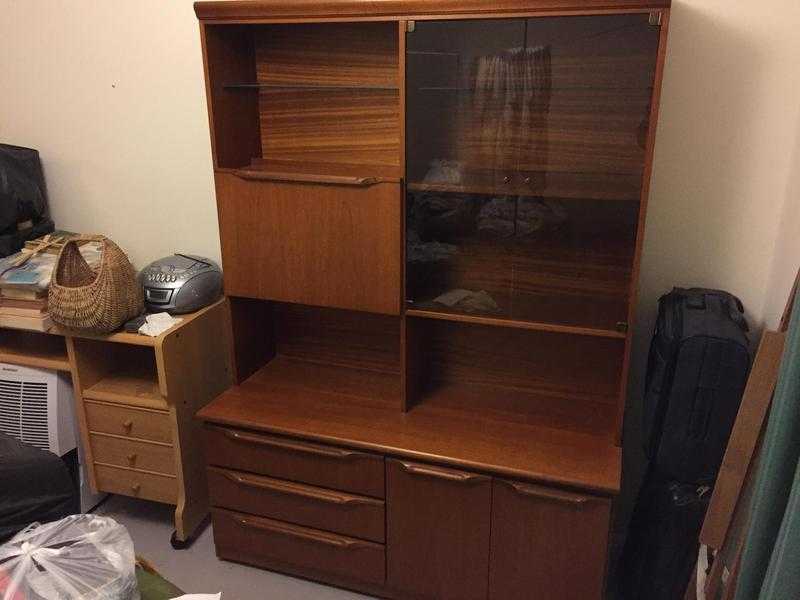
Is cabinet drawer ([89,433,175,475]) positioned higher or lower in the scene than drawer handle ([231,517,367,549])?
higher

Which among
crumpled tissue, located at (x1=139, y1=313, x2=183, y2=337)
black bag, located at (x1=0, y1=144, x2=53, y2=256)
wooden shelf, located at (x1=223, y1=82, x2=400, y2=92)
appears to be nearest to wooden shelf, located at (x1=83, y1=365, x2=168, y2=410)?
crumpled tissue, located at (x1=139, y1=313, x2=183, y2=337)

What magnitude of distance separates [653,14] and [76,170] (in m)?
2.11

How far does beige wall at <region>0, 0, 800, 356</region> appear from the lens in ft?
6.07

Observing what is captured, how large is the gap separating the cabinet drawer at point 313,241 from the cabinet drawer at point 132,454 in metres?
0.66

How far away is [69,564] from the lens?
1.28 metres

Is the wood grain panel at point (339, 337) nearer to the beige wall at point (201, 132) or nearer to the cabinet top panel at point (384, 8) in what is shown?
the beige wall at point (201, 132)

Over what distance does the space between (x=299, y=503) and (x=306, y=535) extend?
112 mm

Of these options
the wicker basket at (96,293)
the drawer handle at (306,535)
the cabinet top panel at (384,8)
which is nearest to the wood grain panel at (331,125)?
the cabinet top panel at (384,8)

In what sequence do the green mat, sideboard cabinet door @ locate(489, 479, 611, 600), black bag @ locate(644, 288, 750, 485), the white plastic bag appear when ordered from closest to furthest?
the white plastic bag → the green mat → black bag @ locate(644, 288, 750, 485) → sideboard cabinet door @ locate(489, 479, 611, 600)

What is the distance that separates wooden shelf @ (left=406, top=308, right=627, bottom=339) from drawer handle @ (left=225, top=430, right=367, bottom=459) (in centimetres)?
46

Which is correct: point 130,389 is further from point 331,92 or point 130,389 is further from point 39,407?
point 331,92

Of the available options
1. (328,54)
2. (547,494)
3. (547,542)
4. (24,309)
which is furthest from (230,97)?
(547,542)

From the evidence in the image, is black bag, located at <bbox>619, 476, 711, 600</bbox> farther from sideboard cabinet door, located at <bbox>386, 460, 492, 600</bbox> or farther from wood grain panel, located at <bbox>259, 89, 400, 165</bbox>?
wood grain panel, located at <bbox>259, 89, 400, 165</bbox>

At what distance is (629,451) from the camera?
2.28 m
